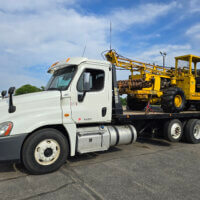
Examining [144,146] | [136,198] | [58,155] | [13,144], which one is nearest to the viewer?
[136,198]

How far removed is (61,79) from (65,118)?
1127 millimetres

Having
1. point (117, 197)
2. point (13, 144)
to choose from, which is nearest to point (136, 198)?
point (117, 197)

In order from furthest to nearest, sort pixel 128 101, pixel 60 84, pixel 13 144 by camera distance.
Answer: pixel 128 101
pixel 60 84
pixel 13 144

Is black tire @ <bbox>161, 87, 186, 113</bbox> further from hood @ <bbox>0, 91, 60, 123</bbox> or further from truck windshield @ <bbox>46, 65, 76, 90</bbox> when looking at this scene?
hood @ <bbox>0, 91, 60, 123</bbox>

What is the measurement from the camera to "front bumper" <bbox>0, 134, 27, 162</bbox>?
391 cm

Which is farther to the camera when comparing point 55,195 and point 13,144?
point 13,144

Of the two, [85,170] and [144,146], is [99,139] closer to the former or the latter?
[85,170]

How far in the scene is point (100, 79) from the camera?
17.6 feet

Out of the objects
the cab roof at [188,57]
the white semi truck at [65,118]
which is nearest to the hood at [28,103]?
the white semi truck at [65,118]

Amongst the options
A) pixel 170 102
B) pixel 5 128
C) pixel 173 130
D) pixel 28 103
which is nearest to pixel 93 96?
pixel 28 103

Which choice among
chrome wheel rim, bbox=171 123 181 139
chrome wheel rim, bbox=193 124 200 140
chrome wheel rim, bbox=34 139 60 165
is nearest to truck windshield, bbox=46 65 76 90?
chrome wheel rim, bbox=34 139 60 165

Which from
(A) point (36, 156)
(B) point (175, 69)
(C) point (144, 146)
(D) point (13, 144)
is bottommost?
(C) point (144, 146)

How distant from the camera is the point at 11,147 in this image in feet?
13.1

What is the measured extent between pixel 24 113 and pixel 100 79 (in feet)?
7.18
